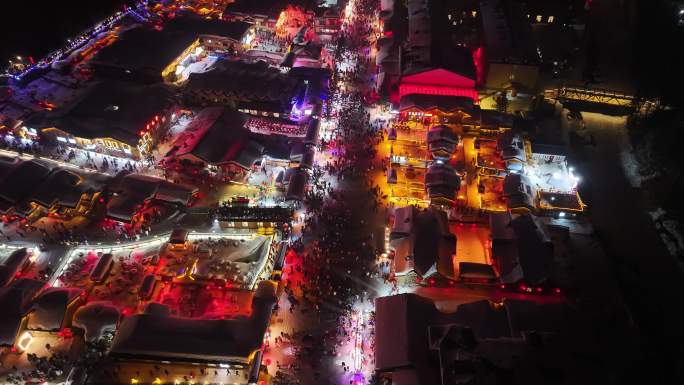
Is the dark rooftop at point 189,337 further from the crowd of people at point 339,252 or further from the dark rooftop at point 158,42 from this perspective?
the dark rooftop at point 158,42

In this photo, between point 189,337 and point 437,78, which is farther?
point 437,78

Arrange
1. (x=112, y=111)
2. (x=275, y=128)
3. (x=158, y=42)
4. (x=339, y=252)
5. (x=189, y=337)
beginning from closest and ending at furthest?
(x=189, y=337) < (x=339, y=252) < (x=112, y=111) < (x=275, y=128) < (x=158, y=42)

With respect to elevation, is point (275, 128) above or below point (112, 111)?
above

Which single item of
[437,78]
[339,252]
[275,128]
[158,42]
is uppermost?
[158,42]

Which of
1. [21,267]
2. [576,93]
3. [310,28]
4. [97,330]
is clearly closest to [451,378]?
[97,330]

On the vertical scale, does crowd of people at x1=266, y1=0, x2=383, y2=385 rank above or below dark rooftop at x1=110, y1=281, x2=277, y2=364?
above

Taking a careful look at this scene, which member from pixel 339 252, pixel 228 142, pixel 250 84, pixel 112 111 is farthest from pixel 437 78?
pixel 112 111

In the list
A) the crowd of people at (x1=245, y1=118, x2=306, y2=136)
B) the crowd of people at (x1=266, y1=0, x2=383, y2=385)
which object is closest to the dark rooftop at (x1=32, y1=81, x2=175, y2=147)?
the crowd of people at (x1=245, y1=118, x2=306, y2=136)

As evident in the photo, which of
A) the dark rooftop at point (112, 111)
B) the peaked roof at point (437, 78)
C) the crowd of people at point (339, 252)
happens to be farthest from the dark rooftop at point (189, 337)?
the peaked roof at point (437, 78)

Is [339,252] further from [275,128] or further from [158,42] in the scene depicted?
[158,42]

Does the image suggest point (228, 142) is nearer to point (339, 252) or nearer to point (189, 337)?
point (339, 252)

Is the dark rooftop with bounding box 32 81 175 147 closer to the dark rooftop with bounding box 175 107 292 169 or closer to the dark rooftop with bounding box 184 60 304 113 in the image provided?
the dark rooftop with bounding box 184 60 304 113

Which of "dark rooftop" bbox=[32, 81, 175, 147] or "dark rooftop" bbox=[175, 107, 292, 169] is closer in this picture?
"dark rooftop" bbox=[175, 107, 292, 169]

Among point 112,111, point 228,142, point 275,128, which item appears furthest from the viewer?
point 275,128
